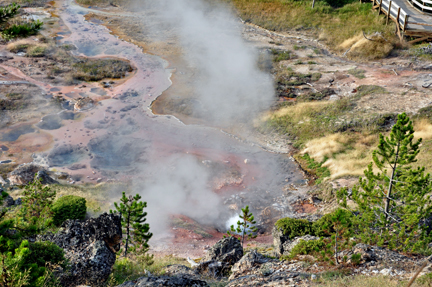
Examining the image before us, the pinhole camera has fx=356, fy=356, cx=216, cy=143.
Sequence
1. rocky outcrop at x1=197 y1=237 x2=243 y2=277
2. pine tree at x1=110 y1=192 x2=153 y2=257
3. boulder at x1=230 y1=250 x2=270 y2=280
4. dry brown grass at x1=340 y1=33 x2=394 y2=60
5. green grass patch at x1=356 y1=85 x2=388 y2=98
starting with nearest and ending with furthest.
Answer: boulder at x1=230 y1=250 x2=270 y2=280
rocky outcrop at x1=197 y1=237 x2=243 y2=277
pine tree at x1=110 y1=192 x2=153 y2=257
green grass patch at x1=356 y1=85 x2=388 y2=98
dry brown grass at x1=340 y1=33 x2=394 y2=60

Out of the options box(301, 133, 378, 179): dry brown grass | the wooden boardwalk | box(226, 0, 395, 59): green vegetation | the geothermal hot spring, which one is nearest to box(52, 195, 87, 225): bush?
the geothermal hot spring

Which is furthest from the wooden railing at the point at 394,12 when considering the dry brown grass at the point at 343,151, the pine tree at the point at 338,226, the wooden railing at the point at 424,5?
the pine tree at the point at 338,226

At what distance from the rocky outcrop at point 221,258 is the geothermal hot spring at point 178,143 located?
5732mm

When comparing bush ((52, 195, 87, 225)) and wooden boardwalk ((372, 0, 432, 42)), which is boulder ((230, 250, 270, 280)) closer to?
bush ((52, 195, 87, 225))

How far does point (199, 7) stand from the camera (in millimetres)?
46750

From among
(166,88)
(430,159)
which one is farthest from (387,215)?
(166,88)

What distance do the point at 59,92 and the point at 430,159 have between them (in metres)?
27.8

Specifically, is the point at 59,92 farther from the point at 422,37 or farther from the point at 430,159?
the point at 422,37

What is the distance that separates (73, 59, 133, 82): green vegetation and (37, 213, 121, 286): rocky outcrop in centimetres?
2344

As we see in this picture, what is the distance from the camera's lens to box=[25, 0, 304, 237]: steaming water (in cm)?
2008

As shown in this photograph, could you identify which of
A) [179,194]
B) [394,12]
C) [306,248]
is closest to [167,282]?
[306,248]

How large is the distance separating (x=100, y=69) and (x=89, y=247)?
26094mm

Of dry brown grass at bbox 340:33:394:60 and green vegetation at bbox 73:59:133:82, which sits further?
green vegetation at bbox 73:59:133:82

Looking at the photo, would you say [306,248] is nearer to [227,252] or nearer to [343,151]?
[227,252]
